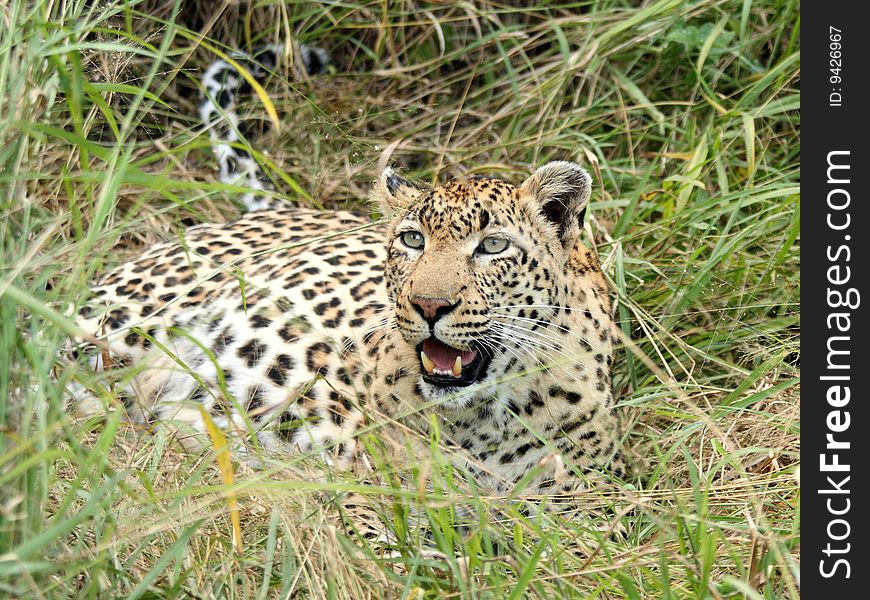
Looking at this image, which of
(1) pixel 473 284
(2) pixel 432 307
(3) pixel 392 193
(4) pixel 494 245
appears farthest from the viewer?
(3) pixel 392 193

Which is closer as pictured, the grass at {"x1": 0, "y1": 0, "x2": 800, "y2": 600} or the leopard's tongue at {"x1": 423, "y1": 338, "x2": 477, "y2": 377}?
the grass at {"x1": 0, "y1": 0, "x2": 800, "y2": 600}

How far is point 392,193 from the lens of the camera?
4770 mm

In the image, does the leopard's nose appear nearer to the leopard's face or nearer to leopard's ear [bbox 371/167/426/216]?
the leopard's face

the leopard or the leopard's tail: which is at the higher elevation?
the leopard's tail

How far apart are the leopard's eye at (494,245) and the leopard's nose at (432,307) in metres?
0.29

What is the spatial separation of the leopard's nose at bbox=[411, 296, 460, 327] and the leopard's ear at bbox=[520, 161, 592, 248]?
0.58 metres

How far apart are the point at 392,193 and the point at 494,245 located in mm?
632

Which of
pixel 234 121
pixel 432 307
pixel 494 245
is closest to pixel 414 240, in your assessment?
pixel 494 245

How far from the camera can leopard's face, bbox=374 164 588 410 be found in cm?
413

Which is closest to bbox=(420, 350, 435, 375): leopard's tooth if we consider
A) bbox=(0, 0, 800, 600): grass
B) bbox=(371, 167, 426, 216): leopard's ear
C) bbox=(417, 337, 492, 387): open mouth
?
bbox=(417, 337, 492, 387): open mouth

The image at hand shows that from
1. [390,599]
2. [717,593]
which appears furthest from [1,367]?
[717,593]

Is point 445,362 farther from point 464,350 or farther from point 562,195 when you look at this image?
point 562,195

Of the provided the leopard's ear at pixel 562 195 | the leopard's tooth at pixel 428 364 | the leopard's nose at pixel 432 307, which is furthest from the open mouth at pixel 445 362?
the leopard's ear at pixel 562 195

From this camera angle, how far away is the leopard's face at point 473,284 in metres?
4.13
